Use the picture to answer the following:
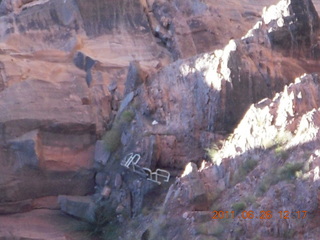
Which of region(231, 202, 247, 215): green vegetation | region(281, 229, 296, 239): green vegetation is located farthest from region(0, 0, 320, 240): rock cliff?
region(281, 229, 296, 239): green vegetation

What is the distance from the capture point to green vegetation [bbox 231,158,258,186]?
1200 cm

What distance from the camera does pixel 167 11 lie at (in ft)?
65.1

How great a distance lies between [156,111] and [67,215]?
2.28 metres

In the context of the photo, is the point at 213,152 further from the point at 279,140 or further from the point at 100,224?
the point at 100,224

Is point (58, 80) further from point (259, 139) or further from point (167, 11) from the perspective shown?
point (259, 139)

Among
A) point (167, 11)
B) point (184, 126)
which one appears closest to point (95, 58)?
point (167, 11)

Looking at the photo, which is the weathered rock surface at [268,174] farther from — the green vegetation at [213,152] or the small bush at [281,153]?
the green vegetation at [213,152]

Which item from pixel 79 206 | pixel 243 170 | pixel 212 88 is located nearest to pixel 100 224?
pixel 79 206

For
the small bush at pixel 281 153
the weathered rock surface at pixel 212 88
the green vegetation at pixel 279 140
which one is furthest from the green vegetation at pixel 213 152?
the small bush at pixel 281 153

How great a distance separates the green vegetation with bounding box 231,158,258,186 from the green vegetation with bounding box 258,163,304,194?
24.3 inches

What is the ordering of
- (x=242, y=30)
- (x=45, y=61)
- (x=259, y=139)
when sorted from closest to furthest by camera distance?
(x=259, y=139)
(x=45, y=61)
(x=242, y=30)

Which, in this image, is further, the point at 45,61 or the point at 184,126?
the point at 45,61
